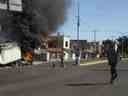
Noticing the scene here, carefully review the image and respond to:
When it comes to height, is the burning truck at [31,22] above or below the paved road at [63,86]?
above

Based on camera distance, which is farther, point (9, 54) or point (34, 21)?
point (34, 21)

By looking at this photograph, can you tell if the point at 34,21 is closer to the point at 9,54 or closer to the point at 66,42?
the point at 9,54

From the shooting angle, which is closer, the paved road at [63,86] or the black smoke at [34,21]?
the paved road at [63,86]

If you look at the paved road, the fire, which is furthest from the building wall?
the paved road

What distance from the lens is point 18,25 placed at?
6831 cm

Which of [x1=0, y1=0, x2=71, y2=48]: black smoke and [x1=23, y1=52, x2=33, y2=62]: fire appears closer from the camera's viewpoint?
[x1=23, y1=52, x2=33, y2=62]: fire

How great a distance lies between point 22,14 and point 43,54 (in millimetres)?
19451

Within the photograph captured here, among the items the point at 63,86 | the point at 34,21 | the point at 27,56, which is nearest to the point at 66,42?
the point at 34,21

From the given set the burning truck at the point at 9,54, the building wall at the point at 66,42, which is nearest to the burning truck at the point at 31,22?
the burning truck at the point at 9,54

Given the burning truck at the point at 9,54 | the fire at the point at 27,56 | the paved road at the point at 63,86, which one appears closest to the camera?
the paved road at the point at 63,86

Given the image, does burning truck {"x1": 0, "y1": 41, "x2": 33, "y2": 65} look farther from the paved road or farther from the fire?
the paved road

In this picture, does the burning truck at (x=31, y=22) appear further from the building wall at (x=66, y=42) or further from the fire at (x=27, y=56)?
the building wall at (x=66, y=42)

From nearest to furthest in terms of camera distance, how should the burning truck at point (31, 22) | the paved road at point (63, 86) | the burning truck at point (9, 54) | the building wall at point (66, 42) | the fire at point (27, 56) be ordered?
the paved road at point (63, 86) → the burning truck at point (9, 54) → the fire at point (27, 56) → the burning truck at point (31, 22) → the building wall at point (66, 42)

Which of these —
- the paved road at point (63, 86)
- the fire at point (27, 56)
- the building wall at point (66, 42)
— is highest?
the building wall at point (66, 42)
